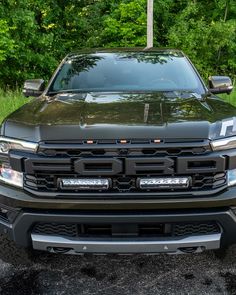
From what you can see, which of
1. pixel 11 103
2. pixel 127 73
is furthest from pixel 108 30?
pixel 127 73

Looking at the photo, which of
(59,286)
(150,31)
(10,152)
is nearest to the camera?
(10,152)

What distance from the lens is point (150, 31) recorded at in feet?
37.7

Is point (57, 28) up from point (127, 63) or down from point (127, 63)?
down

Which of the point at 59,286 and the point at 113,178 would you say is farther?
the point at 59,286

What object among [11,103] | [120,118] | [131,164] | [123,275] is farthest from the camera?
[11,103]

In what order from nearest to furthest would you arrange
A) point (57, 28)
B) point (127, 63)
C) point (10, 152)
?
point (10, 152) < point (127, 63) < point (57, 28)

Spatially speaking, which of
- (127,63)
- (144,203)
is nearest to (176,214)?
(144,203)

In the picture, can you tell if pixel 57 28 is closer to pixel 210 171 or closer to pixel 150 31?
pixel 150 31

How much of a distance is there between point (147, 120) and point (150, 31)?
29.0ft

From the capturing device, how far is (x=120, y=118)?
3150 mm

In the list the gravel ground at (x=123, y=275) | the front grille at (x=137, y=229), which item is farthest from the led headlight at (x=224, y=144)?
the gravel ground at (x=123, y=275)

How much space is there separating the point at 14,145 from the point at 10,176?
8.2 inches

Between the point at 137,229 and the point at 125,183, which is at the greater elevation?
the point at 125,183

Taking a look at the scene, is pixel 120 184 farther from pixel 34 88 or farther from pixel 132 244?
pixel 34 88
